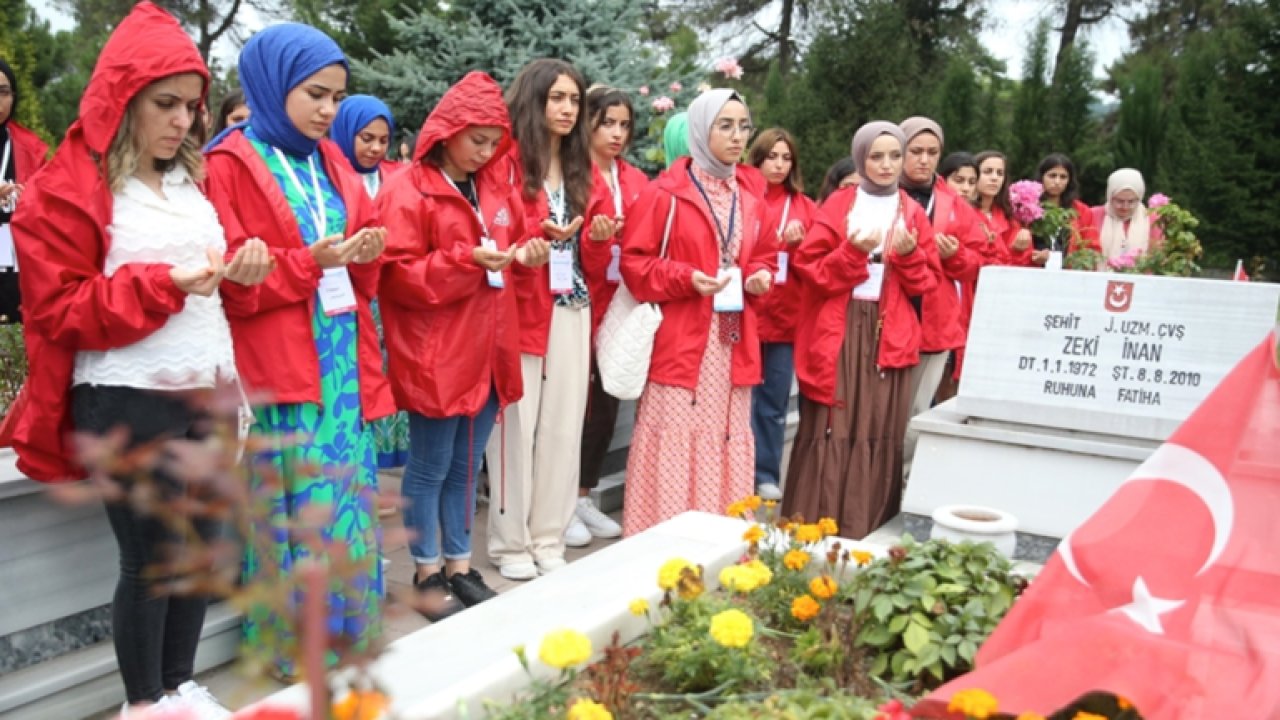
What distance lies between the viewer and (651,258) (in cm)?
485

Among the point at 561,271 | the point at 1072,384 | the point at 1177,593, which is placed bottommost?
the point at 1177,593

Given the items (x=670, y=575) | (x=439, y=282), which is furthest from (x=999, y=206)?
(x=670, y=575)

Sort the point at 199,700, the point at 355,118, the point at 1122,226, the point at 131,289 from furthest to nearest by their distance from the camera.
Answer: the point at 1122,226 → the point at 355,118 → the point at 199,700 → the point at 131,289

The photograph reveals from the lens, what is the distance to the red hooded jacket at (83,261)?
276 cm

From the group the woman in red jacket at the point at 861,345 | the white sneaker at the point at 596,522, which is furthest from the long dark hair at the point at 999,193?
the white sneaker at the point at 596,522

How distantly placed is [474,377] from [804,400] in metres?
1.98

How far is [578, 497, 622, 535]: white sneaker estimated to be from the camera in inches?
217

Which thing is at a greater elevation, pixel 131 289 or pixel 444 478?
pixel 131 289

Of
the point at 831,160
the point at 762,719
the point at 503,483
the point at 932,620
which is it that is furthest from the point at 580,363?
the point at 831,160

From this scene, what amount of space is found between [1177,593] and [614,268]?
3.14 metres

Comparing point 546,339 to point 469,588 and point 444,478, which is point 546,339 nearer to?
point 444,478

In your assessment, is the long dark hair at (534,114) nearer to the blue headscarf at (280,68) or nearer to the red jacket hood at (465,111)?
the red jacket hood at (465,111)

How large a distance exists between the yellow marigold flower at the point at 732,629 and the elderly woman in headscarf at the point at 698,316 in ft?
8.44

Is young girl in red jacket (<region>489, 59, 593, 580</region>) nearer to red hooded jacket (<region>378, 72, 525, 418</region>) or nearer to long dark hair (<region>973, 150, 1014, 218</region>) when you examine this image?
red hooded jacket (<region>378, 72, 525, 418</region>)
